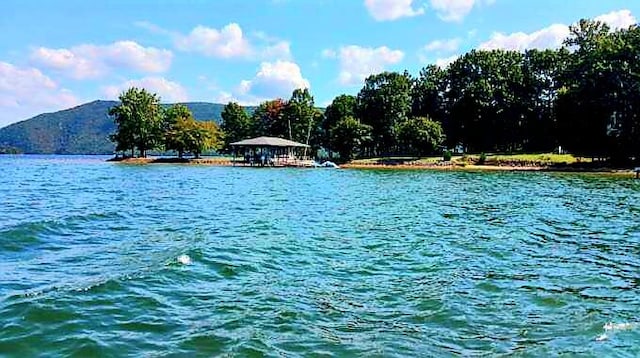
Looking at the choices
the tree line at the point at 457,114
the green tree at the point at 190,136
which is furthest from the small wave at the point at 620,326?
the green tree at the point at 190,136

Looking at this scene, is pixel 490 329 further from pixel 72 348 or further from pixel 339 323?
pixel 72 348

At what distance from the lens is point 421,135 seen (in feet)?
305

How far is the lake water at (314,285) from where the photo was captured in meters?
8.09

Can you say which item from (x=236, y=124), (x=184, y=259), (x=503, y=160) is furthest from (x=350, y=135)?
(x=184, y=259)

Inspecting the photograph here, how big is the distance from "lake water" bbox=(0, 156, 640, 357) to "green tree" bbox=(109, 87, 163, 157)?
88.8m

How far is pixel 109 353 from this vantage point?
7504 millimetres

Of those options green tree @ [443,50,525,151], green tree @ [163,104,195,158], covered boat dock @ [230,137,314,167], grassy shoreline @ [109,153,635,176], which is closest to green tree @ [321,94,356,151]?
covered boat dock @ [230,137,314,167]

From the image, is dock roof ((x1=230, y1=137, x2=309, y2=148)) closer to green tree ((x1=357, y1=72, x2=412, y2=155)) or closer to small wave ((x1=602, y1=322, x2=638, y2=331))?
green tree ((x1=357, y1=72, x2=412, y2=155))

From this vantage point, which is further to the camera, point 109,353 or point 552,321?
point 552,321

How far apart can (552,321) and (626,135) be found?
73.6m

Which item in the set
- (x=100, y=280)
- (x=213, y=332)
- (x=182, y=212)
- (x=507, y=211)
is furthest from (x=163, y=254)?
(x=507, y=211)

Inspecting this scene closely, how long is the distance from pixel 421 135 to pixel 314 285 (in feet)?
275

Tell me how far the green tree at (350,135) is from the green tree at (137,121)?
36059mm

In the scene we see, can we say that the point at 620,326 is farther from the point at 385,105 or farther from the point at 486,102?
the point at 385,105
